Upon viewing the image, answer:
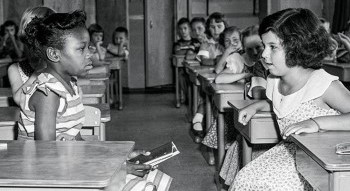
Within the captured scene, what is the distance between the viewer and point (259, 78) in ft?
12.8

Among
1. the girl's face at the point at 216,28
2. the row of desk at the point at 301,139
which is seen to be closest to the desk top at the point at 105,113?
the row of desk at the point at 301,139

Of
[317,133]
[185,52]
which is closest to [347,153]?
[317,133]

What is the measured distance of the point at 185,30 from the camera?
9375 millimetres

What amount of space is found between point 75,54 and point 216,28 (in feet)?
16.0

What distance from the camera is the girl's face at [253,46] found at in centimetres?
454

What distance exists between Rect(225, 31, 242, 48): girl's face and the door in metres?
5.90

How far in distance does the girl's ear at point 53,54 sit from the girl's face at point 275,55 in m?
0.93

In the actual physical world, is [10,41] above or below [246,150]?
above

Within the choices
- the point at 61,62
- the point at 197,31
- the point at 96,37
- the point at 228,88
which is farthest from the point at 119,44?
the point at 61,62

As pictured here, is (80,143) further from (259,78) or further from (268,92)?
(259,78)

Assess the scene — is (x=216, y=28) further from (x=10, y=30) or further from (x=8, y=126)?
(x=8, y=126)

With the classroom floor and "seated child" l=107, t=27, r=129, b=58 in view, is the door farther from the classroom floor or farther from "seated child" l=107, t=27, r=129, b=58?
"seated child" l=107, t=27, r=129, b=58

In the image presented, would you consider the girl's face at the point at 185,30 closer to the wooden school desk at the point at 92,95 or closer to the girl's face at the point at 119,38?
the girl's face at the point at 119,38

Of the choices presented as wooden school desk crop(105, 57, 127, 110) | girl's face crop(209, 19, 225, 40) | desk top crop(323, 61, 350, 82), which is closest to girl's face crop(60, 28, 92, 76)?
desk top crop(323, 61, 350, 82)
